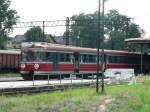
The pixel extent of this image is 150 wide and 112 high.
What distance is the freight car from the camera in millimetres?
53550

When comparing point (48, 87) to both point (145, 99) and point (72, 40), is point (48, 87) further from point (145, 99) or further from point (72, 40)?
point (72, 40)

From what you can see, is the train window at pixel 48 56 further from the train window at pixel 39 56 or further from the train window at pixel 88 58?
the train window at pixel 88 58

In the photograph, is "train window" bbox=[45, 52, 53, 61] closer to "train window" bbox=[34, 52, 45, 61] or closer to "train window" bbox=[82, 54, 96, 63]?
"train window" bbox=[34, 52, 45, 61]

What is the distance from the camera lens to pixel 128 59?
176ft

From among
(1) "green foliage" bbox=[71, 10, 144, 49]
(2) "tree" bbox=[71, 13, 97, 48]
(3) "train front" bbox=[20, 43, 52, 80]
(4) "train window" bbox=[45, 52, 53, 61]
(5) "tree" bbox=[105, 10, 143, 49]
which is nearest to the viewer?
(3) "train front" bbox=[20, 43, 52, 80]

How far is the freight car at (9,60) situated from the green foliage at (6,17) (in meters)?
12.7

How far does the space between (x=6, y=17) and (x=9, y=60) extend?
17.9 m

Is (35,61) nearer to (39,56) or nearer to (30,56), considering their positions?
(39,56)

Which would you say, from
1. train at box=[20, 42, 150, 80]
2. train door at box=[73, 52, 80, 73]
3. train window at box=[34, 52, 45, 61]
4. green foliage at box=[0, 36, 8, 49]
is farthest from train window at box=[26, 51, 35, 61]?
green foliage at box=[0, 36, 8, 49]

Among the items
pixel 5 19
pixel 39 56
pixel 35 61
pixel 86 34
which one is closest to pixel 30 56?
pixel 35 61

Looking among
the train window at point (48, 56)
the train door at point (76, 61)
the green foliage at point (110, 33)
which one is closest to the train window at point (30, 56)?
the train window at point (48, 56)

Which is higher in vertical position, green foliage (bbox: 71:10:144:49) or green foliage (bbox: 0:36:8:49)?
green foliage (bbox: 71:10:144:49)

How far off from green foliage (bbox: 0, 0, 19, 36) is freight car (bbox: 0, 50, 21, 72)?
12.7m

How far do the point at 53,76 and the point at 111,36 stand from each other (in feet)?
210
